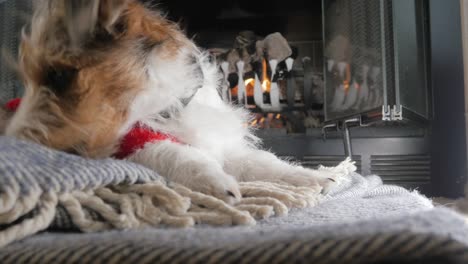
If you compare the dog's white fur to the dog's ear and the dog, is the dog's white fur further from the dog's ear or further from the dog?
the dog's ear

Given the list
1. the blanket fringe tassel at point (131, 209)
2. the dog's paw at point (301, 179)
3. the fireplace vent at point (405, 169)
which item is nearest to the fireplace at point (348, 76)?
the fireplace vent at point (405, 169)

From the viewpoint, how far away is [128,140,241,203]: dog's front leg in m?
0.84

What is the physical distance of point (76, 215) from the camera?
648 millimetres

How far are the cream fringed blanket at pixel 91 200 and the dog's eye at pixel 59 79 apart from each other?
25 cm

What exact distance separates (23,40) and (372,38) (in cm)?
181

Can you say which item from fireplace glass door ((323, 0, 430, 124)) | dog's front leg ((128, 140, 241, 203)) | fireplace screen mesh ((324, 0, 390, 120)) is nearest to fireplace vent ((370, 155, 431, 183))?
fireplace glass door ((323, 0, 430, 124))

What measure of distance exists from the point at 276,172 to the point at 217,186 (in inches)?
12.5

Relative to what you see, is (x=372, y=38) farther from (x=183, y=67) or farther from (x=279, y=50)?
(x=183, y=67)

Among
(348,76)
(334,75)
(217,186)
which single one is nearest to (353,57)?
(348,76)

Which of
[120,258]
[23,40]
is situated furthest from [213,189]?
[23,40]

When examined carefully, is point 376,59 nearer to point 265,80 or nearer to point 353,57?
point 353,57

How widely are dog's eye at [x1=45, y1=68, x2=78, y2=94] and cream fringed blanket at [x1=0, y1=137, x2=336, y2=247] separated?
0.25m

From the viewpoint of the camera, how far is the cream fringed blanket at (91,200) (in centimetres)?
59

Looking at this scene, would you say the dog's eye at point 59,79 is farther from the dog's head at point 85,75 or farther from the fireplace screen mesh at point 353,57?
the fireplace screen mesh at point 353,57
